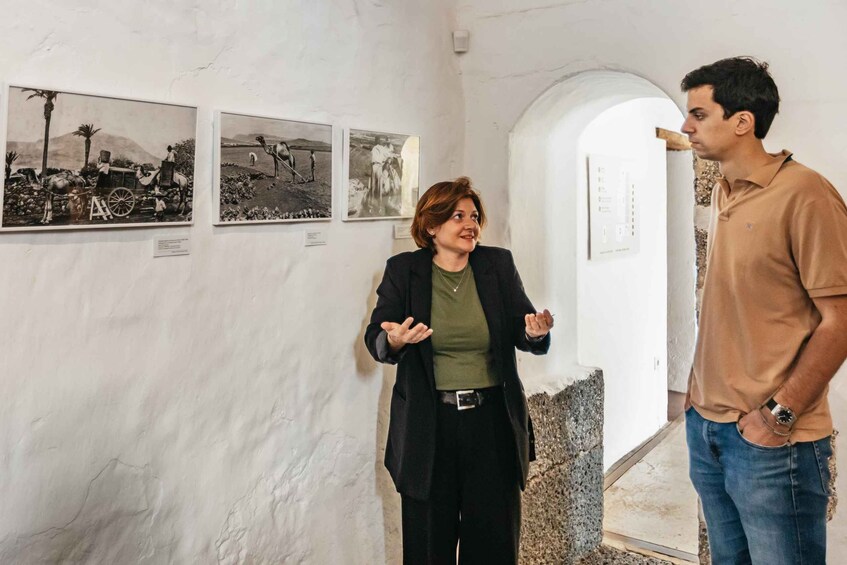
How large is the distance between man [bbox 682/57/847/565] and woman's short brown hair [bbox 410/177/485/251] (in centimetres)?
75

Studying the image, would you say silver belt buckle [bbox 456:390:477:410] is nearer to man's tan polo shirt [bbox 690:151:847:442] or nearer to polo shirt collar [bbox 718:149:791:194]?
man's tan polo shirt [bbox 690:151:847:442]

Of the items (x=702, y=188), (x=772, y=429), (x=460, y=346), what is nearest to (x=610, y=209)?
(x=702, y=188)

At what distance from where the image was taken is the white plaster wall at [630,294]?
3.64 metres

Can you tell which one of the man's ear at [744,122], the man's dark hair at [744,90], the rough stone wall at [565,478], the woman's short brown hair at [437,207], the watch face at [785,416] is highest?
the man's dark hair at [744,90]

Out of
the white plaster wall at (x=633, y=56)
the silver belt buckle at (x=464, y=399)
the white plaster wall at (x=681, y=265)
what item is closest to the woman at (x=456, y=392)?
→ the silver belt buckle at (x=464, y=399)

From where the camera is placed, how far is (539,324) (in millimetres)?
1888

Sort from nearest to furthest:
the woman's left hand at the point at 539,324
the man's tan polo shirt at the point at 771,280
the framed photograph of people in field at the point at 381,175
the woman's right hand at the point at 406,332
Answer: the man's tan polo shirt at the point at 771,280 < the woman's right hand at the point at 406,332 < the woman's left hand at the point at 539,324 < the framed photograph of people in field at the point at 381,175

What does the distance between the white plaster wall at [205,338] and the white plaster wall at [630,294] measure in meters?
1.53

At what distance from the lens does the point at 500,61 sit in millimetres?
2695

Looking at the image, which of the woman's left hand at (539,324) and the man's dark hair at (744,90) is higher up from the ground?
the man's dark hair at (744,90)

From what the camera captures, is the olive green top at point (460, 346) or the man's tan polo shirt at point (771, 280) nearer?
the man's tan polo shirt at point (771, 280)

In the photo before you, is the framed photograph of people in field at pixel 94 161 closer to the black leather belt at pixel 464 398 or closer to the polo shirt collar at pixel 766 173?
the black leather belt at pixel 464 398

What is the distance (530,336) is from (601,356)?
2.09 m

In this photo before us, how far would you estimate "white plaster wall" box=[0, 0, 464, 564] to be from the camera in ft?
4.85
